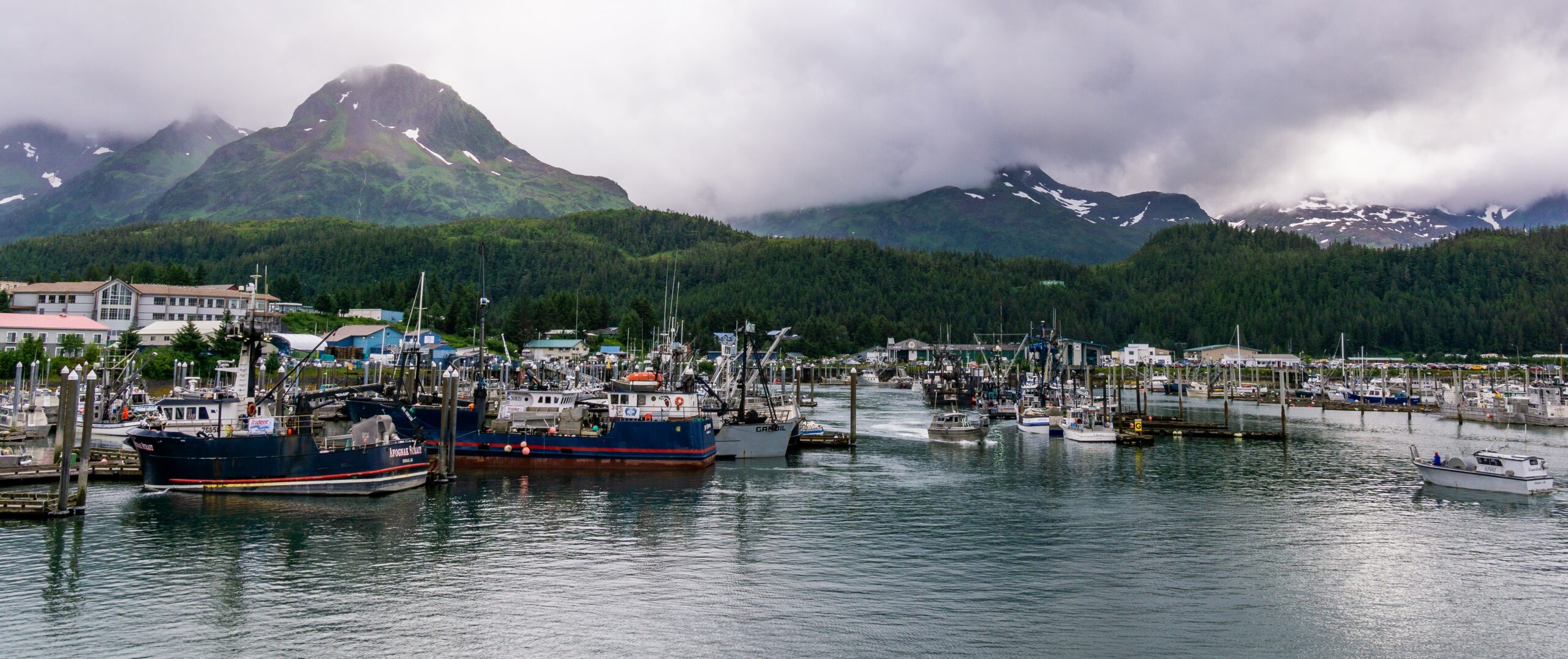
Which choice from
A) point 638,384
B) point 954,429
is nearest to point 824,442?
point 954,429

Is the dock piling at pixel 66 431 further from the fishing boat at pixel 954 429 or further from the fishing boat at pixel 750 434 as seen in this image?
the fishing boat at pixel 954 429

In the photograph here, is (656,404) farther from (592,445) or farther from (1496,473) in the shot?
(1496,473)

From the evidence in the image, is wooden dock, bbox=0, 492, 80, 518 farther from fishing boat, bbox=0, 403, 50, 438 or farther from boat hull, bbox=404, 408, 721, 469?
fishing boat, bbox=0, 403, 50, 438

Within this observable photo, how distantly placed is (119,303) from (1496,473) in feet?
536

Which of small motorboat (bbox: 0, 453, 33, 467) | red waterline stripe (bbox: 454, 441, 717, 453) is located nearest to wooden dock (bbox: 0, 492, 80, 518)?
small motorboat (bbox: 0, 453, 33, 467)

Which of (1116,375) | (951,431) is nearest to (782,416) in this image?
(951,431)

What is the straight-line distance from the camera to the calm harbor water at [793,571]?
82.4ft

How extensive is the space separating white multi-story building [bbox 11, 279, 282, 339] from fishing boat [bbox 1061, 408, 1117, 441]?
107 metres

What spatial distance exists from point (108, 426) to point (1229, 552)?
66733 mm

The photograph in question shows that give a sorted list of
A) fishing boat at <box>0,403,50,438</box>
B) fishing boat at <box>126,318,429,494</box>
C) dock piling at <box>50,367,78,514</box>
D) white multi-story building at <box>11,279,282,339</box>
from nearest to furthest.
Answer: dock piling at <box>50,367,78,514</box> → fishing boat at <box>126,318,429,494</box> → fishing boat at <box>0,403,50,438</box> → white multi-story building at <box>11,279,282,339</box>

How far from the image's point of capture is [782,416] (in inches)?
2926

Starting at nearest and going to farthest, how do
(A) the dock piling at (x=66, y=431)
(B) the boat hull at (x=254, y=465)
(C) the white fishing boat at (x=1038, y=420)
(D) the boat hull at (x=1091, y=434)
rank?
(A) the dock piling at (x=66, y=431)
(B) the boat hull at (x=254, y=465)
(D) the boat hull at (x=1091, y=434)
(C) the white fishing boat at (x=1038, y=420)

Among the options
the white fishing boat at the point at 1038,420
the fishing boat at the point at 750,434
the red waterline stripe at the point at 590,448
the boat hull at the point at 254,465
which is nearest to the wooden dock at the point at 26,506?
the boat hull at the point at 254,465

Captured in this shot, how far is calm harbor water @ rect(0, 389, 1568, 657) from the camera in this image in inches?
989
